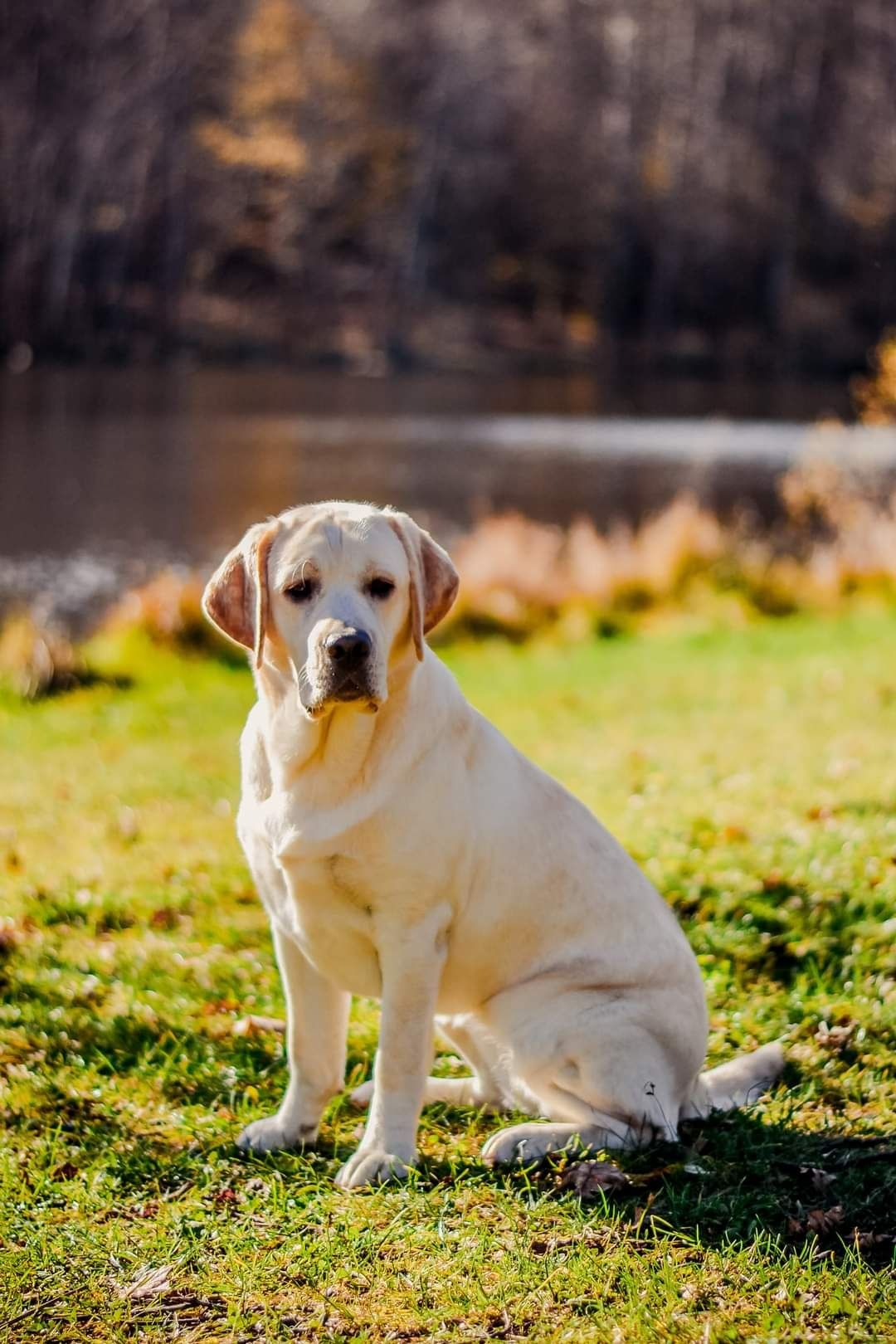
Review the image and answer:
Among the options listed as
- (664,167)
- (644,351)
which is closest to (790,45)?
(664,167)

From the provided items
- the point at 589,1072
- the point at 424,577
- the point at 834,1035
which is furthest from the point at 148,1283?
the point at 834,1035

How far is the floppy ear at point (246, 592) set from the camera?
3467mm

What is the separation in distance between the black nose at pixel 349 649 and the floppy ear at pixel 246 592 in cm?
28

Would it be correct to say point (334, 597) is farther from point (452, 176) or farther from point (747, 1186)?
point (452, 176)

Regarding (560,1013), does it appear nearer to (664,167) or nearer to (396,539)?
(396,539)

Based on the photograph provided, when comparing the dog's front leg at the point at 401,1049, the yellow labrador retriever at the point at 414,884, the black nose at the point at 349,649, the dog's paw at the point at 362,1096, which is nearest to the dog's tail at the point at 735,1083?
the yellow labrador retriever at the point at 414,884

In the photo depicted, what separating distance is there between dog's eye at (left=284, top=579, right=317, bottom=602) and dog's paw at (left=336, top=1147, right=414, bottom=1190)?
1.45m

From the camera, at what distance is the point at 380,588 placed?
3424 mm

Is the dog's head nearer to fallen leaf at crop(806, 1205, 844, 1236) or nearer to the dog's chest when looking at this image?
the dog's chest

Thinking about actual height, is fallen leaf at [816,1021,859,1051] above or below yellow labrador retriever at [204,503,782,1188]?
below

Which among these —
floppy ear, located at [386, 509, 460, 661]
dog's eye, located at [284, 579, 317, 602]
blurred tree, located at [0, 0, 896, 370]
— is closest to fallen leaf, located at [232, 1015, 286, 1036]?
floppy ear, located at [386, 509, 460, 661]

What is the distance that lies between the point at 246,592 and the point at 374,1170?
153 cm

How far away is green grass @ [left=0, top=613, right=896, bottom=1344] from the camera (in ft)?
10.0

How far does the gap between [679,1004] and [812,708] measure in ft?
18.7
